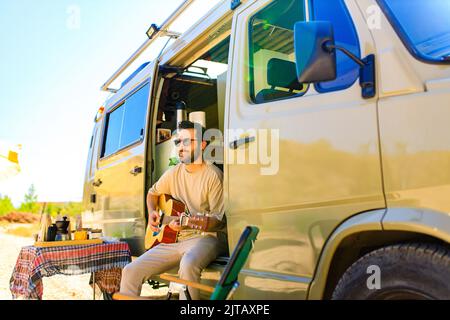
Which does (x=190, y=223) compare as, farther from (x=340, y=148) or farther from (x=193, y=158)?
(x=340, y=148)

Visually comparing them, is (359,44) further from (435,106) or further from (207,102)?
(207,102)

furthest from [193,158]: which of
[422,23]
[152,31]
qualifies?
[422,23]

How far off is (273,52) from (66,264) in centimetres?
222

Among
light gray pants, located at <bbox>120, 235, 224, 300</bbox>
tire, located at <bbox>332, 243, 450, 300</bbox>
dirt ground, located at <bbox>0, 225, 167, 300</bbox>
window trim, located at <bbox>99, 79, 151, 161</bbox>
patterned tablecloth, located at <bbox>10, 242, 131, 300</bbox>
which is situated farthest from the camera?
dirt ground, located at <bbox>0, 225, 167, 300</bbox>

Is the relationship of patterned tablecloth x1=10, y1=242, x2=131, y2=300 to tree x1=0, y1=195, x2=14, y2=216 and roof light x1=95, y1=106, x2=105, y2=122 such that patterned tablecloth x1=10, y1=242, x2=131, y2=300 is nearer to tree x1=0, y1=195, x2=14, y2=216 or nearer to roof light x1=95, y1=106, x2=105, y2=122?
roof light x1=95, y1=106, x2=105, y2=122

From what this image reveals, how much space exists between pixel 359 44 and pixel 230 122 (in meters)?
0.94

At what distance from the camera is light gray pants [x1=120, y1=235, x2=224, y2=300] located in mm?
3088

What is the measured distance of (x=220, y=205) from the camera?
3.30m

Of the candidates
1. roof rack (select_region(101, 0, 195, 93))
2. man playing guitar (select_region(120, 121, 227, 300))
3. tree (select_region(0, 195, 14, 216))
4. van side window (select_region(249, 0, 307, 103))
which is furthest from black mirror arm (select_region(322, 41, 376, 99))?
tree (select_region(0, 195, 14, 216))

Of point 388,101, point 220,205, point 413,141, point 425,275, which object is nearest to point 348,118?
point 388,101

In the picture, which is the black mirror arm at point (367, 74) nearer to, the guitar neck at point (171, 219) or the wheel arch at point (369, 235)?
the wheel arch at point (369, 235)

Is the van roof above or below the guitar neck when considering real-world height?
above

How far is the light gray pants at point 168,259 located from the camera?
10.1 feet

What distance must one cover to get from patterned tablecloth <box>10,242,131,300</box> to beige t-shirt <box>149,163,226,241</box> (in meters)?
0.76
